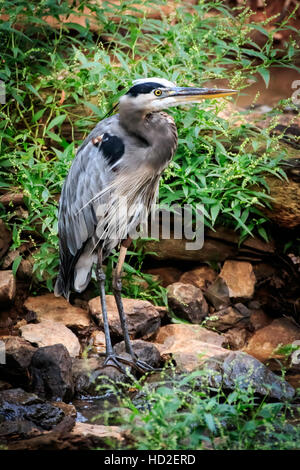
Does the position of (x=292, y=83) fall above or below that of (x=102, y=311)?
above

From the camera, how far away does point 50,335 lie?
3844 mm

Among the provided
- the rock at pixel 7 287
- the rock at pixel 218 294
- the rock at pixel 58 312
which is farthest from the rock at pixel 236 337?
the rock at pixel 7 287

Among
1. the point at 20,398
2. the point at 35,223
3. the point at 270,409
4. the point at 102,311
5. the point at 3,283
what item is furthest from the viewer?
the point at 35,223

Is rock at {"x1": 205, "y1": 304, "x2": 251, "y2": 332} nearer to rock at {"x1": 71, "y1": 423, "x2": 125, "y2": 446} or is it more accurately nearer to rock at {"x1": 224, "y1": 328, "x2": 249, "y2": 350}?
rock at {"x1": 224, "y1": 328, "x2": 249, "y2": 350}

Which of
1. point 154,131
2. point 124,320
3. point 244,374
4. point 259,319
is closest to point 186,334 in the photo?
point 124,320

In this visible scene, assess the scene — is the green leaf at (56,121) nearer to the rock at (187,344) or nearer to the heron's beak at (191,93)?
the heron's beak at (191,93)

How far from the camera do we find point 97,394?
3449 millimetres

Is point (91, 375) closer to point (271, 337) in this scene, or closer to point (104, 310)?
point (104, 310)

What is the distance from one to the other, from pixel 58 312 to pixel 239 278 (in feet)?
4.08

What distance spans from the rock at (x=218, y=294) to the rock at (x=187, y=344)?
0.31 metres

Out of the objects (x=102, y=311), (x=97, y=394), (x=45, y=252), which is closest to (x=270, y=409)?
(x=97, y=394)
